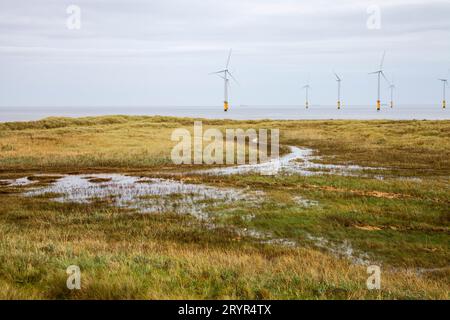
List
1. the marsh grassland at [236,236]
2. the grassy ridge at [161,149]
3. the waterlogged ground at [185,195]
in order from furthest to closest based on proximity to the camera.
A: the grassy ridge at [161,149] → the waterlogged ground at [185,195] → the marsh grassland at [236,236]

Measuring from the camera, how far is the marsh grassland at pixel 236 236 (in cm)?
915

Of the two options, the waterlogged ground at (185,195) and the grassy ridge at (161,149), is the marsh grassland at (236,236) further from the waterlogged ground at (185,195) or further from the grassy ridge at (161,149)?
the grassy ridge at (161,149)

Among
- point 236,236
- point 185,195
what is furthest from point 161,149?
point 236,236

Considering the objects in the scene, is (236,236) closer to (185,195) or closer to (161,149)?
(185,195)

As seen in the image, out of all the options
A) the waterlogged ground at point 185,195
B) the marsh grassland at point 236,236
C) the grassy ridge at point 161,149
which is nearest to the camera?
the marsh grassland at point 236,236

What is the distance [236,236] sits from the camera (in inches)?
685

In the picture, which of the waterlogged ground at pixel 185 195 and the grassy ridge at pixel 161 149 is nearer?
the waterlogged ground at pixel 185 195

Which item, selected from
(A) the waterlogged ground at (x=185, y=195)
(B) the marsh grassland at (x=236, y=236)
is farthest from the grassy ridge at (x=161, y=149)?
(A) the waterlogged ground at (x=185, y=195)

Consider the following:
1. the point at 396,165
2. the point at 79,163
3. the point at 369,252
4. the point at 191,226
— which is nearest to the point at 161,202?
the point at 191,226

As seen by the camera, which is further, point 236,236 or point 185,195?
point 185,195

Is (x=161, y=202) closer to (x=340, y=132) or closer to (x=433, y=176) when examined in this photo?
(x=433, y=176)

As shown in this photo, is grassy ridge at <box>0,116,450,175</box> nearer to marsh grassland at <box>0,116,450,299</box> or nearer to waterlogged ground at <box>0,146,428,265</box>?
marsh grassland at <box>0,116,450,299</box>

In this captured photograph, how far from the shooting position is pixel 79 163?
1641 inches
